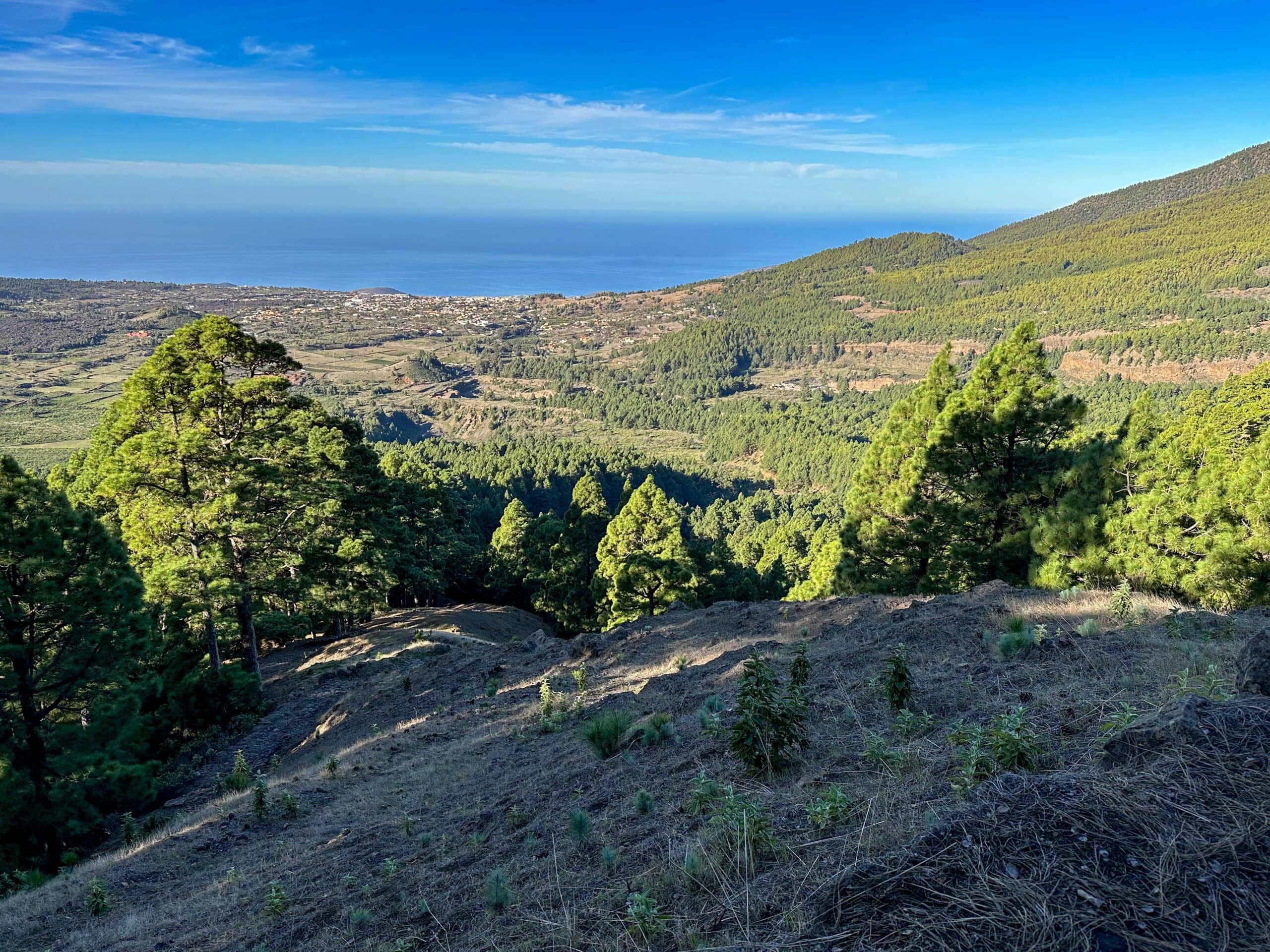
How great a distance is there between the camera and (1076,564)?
47.0ft

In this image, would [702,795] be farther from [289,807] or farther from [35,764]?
[35,764]

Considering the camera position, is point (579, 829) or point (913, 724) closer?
point (579, 829)

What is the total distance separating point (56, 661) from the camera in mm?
11234

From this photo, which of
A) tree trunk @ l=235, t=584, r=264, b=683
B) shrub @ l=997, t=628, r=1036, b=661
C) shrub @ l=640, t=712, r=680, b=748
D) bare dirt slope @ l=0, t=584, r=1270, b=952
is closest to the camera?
bare dirt slope @ l=0, t=584, r=1270, b=952

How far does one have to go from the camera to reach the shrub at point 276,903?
6.15m

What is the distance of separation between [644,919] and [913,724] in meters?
3.40

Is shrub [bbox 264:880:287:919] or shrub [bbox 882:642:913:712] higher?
shrub [bbox 882:642:913:712]

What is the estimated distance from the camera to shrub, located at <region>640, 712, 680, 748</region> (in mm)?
8070

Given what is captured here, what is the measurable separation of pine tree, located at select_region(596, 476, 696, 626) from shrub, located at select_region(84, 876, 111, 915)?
770 inches

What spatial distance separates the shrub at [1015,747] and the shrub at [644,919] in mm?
2378

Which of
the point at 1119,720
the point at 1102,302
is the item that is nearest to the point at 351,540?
the point at 1119,720

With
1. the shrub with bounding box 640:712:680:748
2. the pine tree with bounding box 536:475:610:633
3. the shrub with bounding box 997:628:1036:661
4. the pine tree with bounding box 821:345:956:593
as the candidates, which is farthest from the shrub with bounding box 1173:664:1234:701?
the pine tree with bounding box 536:475:610:633

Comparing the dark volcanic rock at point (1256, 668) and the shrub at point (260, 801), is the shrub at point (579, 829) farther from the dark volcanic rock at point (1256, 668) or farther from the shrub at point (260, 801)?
the shrub at point (260, 801)

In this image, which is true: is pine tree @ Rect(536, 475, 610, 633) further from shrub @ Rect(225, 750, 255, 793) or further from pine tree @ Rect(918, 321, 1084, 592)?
shrub @ Rect(225, 750, 255, 793)
